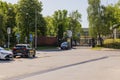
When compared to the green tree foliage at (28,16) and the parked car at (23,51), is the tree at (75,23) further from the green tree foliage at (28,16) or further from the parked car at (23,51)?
the parked car at (23,51)

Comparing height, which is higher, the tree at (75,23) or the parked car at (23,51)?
the tree at (75,23)

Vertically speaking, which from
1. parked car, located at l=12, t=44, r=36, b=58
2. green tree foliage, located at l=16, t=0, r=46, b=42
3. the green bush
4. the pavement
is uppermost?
green tree foliage, located at l=16, t=0, r=46, b=42

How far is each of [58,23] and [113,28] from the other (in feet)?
65.2

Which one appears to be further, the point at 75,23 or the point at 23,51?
the point at 75,23

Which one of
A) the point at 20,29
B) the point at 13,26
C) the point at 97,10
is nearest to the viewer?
the point at 20,29

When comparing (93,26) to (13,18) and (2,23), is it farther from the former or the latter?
(2,23)

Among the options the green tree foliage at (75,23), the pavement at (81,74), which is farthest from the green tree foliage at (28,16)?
the pavement at (81,74)

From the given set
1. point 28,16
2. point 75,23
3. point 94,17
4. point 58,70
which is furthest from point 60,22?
point 58,70

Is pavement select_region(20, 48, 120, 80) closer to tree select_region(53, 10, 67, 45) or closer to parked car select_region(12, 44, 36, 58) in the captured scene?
parked car select_region(12, 44, 36, 58)

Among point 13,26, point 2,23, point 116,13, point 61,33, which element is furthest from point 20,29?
point 61,33

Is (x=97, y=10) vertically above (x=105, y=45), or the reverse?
(x=97, y=10)

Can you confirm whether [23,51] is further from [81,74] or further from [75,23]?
[75,23]

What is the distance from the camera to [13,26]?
268 feet

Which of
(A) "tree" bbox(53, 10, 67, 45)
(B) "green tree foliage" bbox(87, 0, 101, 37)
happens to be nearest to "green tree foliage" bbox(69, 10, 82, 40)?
(A) "tree" bbox(53, 10, 67, 45)
